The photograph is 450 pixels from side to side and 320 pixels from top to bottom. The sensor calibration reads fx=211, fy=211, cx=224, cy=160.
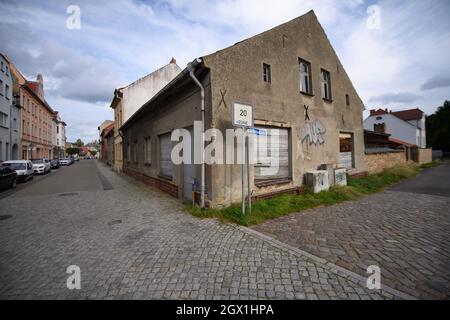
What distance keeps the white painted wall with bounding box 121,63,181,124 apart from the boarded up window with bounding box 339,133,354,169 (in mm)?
16814

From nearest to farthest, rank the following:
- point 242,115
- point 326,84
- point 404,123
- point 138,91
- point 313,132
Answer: point 242,115, point 313,132, point 326,84, point 138,91, point 404,123

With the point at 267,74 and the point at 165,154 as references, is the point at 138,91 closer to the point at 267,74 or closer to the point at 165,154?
the point at 165,154

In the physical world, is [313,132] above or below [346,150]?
above

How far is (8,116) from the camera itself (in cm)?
2219

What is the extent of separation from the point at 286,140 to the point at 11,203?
33.5 ft

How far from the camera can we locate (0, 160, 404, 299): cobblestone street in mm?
2598

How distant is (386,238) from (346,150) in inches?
318

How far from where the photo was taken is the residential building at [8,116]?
21.0 meters

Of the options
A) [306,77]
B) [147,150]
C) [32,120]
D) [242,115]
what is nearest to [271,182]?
[242,115]

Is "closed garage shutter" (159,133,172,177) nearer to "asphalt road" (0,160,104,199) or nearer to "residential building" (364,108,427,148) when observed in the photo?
"asphalt road" (0,160,104,199)

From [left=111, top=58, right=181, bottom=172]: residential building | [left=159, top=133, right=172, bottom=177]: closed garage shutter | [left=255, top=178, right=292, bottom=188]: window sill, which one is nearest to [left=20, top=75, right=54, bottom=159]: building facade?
[left=111, top=58, right=181, bottom=172]: residential building

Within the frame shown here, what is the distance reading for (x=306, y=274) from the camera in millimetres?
2941

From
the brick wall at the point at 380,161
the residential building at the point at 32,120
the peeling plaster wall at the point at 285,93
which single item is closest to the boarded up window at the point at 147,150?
the peeling plaster wall at the point at 285,93

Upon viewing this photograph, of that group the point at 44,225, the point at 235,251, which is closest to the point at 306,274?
the point at 235,251
